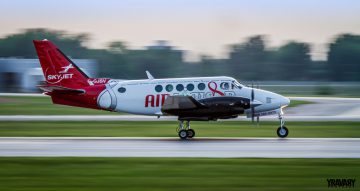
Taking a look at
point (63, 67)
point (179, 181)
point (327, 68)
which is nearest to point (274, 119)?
point (63, 67)

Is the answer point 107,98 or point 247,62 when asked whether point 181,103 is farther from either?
point 247,62

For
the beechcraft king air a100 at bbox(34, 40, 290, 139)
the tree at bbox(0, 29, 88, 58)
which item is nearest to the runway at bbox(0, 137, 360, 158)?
the beechcraft king air a100 at bbox(34, 40, 290, 139)

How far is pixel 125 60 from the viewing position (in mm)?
140625

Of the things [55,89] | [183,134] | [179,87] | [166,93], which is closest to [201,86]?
[179,87]

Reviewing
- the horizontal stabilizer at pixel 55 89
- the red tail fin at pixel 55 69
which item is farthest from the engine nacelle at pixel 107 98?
the horizontal stabilizer at pixel 55 89

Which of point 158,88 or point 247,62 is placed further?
point 247,62

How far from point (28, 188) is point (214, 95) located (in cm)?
1368

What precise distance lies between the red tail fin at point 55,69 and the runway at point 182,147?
8.84ft

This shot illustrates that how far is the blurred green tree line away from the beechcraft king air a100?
9503cm

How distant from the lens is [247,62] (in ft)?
456

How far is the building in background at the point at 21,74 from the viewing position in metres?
88.8

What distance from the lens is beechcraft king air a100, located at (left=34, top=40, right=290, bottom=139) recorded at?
93.5 feet

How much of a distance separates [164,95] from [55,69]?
5309 mm

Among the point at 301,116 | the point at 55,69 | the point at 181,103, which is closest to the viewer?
the point at 181,103
